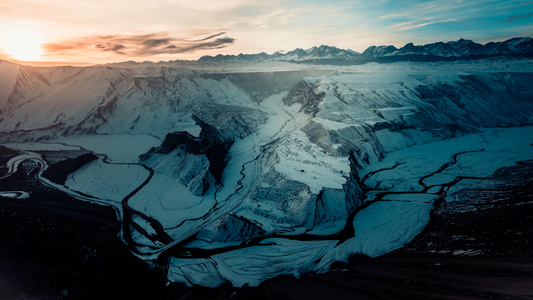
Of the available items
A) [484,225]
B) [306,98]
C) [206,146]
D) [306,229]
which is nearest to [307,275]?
[306,229]

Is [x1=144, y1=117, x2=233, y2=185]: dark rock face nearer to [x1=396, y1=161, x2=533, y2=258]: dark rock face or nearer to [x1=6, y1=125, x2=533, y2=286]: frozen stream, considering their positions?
[x1=6, y1=125, x2=533, y2=286]: frozen stream

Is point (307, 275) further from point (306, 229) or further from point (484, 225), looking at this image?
point (484, 225)

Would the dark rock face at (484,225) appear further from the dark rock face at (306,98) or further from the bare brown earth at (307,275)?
the dark rock face at (306,98)

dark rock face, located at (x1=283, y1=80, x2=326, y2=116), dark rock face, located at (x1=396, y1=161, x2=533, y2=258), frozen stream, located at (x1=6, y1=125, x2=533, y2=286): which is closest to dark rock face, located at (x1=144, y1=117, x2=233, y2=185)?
frozen stream, located at (x1=6, y1=125, x2=533, y2=286)

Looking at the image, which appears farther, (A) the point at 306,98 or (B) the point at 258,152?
(A) the point at 306,98

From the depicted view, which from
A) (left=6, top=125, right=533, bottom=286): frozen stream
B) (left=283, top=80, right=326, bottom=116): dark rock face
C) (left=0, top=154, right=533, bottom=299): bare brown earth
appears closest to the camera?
(left=0, top=154, right=533, bottom=299): bare brown earth

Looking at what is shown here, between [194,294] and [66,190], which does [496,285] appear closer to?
[194,294]

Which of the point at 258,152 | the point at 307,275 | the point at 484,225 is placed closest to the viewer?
the point at 307,275
